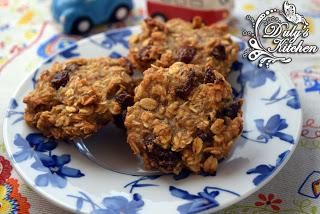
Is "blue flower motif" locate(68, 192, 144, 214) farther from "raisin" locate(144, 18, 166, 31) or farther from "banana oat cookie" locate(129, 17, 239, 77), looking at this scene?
"raisin" locate(144, 18, 166, 31)

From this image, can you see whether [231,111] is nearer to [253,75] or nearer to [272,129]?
[272,129]

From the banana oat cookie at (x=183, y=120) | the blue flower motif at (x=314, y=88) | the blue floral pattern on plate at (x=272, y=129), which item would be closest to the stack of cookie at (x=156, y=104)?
the banana oat cookie at (x=183, y=120)

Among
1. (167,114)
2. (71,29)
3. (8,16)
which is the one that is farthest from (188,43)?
(8,16)

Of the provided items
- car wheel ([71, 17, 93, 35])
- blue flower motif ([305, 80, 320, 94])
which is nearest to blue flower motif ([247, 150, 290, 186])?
blue flower motif ([305, 80, 320, 94])

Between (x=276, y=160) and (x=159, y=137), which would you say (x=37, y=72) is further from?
(x=276, y=160)

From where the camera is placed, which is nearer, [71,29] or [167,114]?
[167,114]

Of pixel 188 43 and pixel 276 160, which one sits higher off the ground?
pixel 188 43

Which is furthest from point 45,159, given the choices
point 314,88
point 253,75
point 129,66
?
point 314,88
